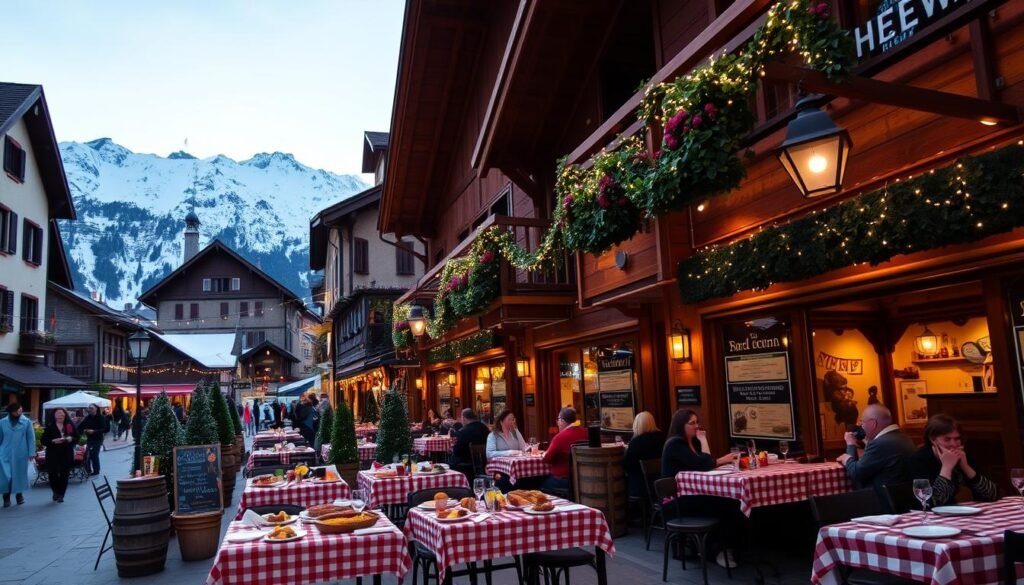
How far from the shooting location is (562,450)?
10367 mm

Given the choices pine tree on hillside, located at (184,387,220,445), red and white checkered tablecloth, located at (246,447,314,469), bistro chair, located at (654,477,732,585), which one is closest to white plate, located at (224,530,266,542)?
bistro chair, located at (654,477,732,585)

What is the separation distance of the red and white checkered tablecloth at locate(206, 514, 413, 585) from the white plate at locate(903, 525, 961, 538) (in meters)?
3.28

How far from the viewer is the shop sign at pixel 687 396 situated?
9.94 m

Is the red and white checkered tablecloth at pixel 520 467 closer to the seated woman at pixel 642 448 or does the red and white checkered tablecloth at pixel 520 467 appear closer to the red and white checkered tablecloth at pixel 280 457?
the seated woman at pixel 642 448

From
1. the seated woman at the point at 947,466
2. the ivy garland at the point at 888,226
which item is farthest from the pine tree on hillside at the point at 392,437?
the seated woman at the point at 947,466

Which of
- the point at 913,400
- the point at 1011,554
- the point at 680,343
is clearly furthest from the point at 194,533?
the point at 913,400

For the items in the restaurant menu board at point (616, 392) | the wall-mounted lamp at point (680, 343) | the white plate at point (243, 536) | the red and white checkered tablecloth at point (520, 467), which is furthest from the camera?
the restaurant menu board at point (616, 392)

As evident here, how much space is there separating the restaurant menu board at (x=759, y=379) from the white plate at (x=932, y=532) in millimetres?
4312

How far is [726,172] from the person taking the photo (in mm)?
6773

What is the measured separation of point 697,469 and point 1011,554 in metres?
4.30

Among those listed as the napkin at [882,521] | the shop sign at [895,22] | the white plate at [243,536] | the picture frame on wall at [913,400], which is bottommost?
the napkin at [882,521]

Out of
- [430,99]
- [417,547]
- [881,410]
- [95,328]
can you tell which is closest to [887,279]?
[881,410]

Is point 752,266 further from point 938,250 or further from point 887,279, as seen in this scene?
point 938,250

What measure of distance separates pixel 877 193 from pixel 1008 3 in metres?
1.72
